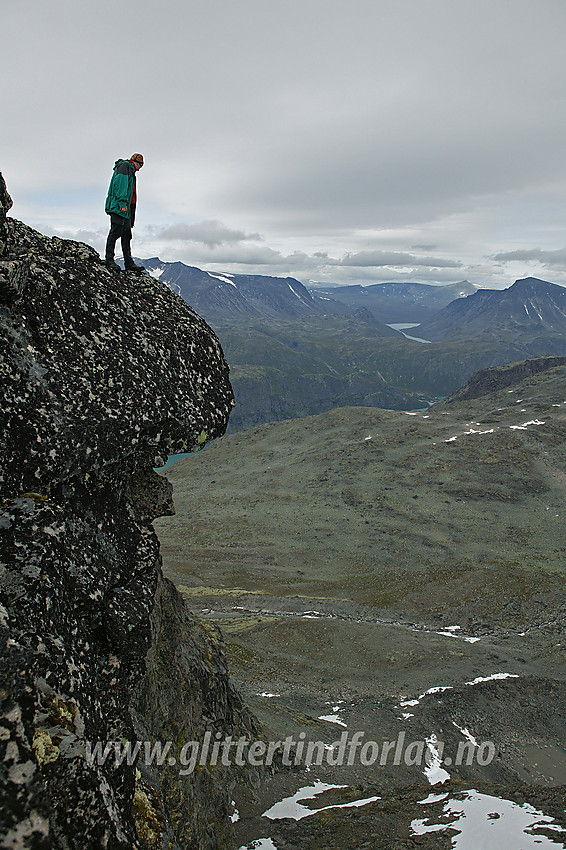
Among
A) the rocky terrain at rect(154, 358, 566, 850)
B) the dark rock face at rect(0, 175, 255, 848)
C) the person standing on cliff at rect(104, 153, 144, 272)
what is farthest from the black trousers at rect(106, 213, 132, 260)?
the rocky terrain at rect(154, 358, 566, 850)

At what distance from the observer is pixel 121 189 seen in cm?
1414

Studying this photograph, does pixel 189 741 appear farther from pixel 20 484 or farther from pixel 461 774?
pixel 461 774

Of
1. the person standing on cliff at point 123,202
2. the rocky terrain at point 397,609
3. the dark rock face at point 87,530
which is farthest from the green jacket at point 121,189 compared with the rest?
the rocky terrain at point 397,609

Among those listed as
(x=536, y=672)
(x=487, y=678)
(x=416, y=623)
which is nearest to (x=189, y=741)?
(x=487, y=678)

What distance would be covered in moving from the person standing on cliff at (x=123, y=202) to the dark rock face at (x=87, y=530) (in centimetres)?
163

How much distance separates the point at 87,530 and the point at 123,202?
32.7 ft

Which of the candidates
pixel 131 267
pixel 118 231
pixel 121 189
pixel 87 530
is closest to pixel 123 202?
pixel 121 189

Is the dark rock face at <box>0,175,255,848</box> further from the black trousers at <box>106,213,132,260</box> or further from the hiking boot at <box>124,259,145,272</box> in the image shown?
the black trousers at <box>106,213,132,260</box>

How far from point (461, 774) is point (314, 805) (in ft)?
42.1

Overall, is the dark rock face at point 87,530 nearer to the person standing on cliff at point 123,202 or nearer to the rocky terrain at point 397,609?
the person standing on cliff at point 123,202

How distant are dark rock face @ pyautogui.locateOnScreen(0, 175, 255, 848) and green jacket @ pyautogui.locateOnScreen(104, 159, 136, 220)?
2215mm

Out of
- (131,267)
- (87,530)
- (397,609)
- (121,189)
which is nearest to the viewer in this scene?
(87,530)

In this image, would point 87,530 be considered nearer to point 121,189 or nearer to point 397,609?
point 121,189

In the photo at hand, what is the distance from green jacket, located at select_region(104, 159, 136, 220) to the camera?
14.0 meters
